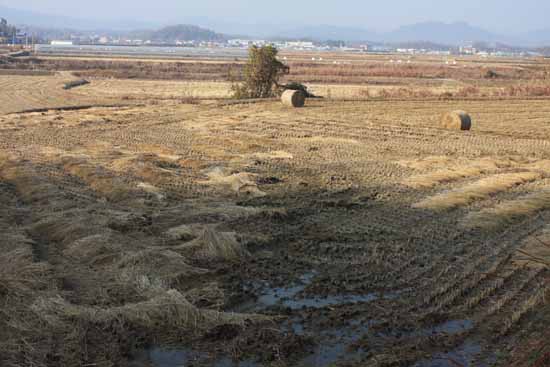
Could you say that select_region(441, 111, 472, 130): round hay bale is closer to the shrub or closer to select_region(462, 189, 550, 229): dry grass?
select_region(462, 189, 550, 229): dry grass

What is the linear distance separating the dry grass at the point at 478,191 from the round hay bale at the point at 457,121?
7.35 m

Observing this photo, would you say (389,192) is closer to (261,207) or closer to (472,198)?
(472,198)

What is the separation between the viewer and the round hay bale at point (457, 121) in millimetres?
22891

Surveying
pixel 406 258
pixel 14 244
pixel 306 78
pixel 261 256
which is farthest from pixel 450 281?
pixel 306 78

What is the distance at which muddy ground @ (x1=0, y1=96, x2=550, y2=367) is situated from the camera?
696 cm

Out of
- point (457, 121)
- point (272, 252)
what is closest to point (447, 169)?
point (457, 121)

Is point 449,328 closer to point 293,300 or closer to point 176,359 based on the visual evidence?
point 293,300

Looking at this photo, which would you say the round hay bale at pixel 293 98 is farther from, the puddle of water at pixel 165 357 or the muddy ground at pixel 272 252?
the puddle of water at pixel 165 357

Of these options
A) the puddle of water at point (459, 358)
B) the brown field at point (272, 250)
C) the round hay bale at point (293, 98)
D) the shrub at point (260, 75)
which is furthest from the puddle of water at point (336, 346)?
the shrub at point (260, 75)

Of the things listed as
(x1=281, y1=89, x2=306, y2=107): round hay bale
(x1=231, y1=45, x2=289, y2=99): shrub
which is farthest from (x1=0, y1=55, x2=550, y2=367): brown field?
(x1=231, y1=45, x2=289, y2=99): shrub

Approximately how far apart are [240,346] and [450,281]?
3.26 meters

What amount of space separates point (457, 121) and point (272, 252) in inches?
579

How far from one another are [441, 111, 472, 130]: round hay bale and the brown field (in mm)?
1570

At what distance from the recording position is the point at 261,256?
9.84 meters
